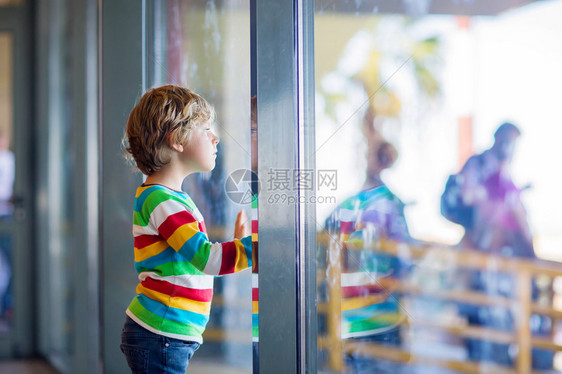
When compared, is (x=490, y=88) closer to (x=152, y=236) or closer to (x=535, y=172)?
(x=535, y=172)

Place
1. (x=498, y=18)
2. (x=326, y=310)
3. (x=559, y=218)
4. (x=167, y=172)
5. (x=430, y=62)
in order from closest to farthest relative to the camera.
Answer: (x=167, y=172)
(x=326, y=310)
(x=559, y=218)
(x=498, y=18)
(x=430, y=62)

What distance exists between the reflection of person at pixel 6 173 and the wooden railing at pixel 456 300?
6.50 feet

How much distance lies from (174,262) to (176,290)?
0.05 m

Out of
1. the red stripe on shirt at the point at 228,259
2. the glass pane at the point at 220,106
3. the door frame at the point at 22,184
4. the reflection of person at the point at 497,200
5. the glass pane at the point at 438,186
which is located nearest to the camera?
the red stripe on shirt at the point at 228,259

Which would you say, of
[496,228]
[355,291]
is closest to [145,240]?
[355,291]

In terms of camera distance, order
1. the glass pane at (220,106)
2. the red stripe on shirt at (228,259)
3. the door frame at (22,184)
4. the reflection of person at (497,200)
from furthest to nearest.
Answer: the door frame at (22,184)
the reflection of person at (497,200)
the glass pane at (220,106)
the red stripe on shirt at (228,259)

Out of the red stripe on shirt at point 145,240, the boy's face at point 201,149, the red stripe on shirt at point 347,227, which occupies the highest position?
the boy's face at point 201,149

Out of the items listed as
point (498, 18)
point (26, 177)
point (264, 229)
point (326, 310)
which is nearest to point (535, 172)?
point (498, 18)

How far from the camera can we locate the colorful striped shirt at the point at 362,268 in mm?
1203

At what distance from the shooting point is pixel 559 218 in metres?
1.85

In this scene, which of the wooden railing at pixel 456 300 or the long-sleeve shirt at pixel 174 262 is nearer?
the long-sleeve shirt at pixel 174 262

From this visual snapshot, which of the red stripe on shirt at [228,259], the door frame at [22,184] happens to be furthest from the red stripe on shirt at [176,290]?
the door frame at [22,184]

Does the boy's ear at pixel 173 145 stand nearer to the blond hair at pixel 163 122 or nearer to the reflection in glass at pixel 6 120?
the blond hair at pixel 163 122

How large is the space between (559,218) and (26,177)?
100 inches
